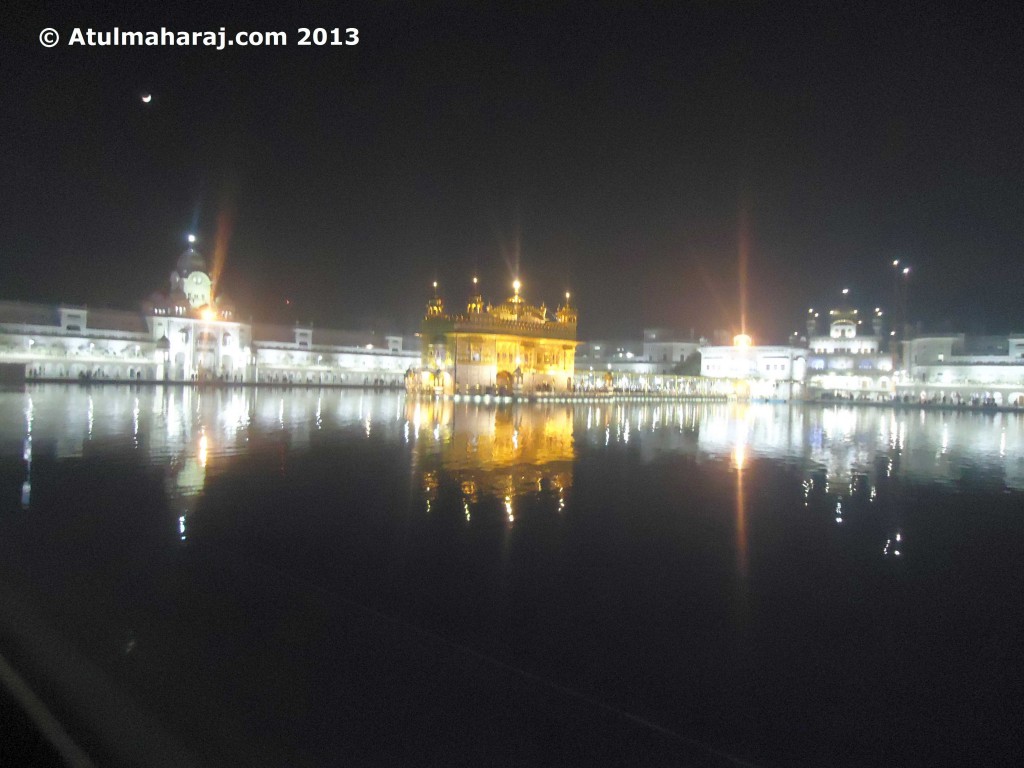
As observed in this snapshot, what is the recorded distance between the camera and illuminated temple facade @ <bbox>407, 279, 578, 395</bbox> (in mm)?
46125

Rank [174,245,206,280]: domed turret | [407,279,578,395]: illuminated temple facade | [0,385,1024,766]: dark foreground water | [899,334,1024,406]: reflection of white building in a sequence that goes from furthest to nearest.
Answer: [174,245,206,280]: domed turret, [899,334,1024,406]: reflection of white building, [407,279,578,395]: illuminated temple facade, [0,385,1024,766]: dark foreground water

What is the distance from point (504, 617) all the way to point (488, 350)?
41.2 metres

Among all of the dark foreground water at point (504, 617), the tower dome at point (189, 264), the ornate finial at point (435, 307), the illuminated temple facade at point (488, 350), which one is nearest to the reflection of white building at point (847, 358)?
the illuminated temple facade at point (488, 350)

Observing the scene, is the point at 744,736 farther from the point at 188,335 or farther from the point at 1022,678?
the point at 188,335

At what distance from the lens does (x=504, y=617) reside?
17.2 ft

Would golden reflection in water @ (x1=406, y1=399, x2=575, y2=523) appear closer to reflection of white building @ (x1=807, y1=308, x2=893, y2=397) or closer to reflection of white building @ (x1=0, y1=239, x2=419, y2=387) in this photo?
reflection of white building @ (x1=0, y1=239, x2=419, y2=387)

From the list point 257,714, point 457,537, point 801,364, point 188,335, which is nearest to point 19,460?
point 457,537

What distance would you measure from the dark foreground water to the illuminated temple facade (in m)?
34.2

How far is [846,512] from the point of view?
9.95 meters

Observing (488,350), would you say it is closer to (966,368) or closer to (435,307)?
(435,307)

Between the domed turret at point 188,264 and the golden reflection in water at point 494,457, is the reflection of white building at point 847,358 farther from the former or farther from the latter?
the domed turret at point 188,264

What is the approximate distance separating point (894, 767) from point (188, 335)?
65522mm

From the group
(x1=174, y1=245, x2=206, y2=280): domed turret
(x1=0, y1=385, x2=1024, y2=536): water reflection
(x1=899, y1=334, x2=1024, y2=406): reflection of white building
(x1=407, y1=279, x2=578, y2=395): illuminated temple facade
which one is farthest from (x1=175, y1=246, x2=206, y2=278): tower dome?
(x1=899, y1=334, x2=1024, y2=406): reflection of white building

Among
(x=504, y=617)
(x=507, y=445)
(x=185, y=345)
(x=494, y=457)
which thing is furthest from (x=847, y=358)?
(x=504, y=617)
